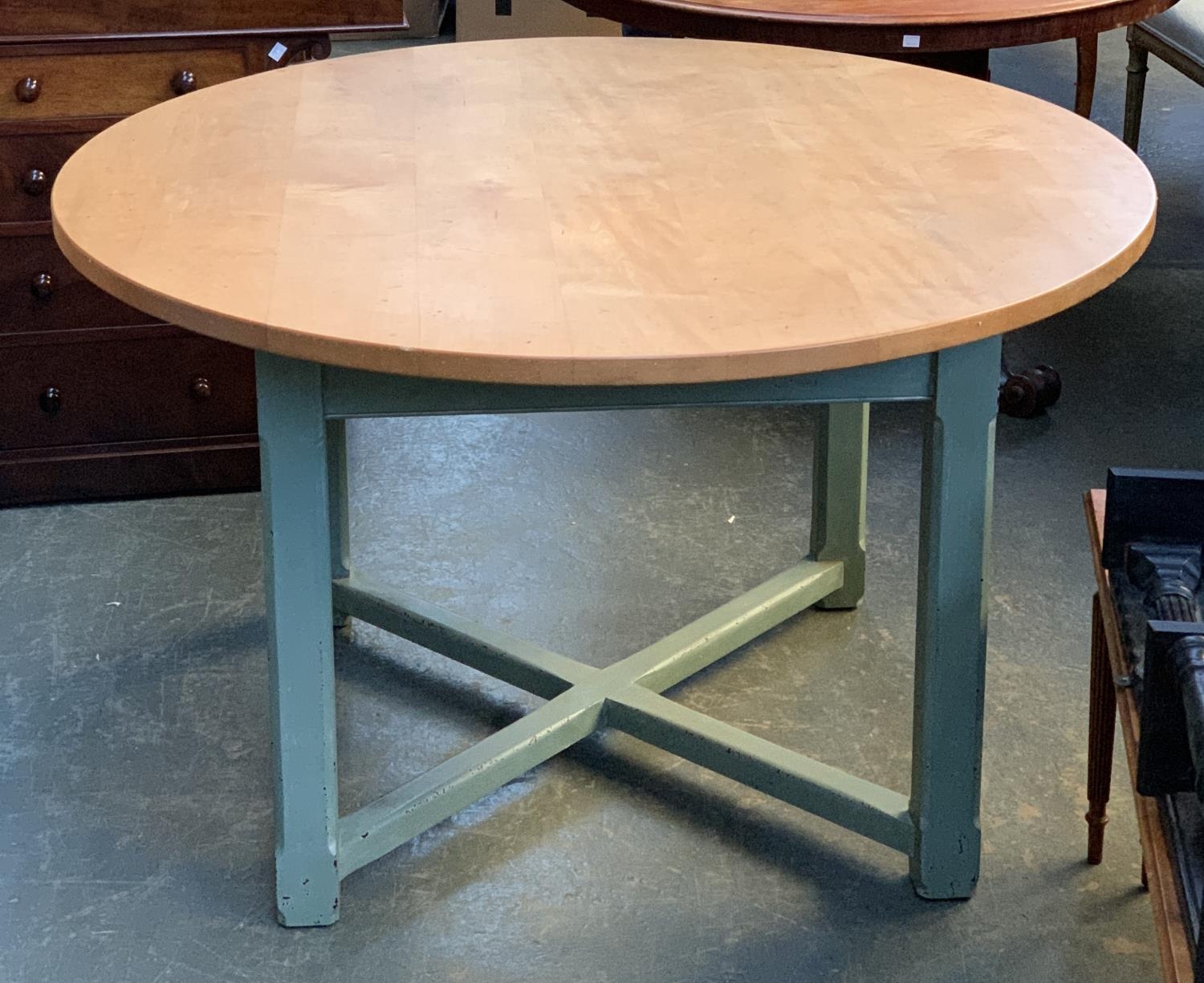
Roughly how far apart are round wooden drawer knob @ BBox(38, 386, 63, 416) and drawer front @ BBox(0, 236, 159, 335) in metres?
0.11

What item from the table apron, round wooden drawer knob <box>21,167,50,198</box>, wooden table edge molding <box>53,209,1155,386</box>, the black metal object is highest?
wooden table edge molding <box>53,209,1155,386</box>

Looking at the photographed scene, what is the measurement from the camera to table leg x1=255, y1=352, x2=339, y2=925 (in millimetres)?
1625

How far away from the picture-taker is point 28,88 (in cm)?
261

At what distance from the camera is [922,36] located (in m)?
2.62

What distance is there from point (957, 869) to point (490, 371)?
92 centimetres

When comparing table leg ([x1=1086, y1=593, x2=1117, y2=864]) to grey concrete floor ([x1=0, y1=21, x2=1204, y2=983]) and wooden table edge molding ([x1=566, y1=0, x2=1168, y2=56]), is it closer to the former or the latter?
grey concrete floor ([x1=0, y1=21, x2=1204, y2=983])

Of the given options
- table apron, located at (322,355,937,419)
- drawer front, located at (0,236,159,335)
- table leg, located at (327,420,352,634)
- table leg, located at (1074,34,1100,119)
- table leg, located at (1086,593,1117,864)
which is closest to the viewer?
table apron, located at (322,355,937,419)

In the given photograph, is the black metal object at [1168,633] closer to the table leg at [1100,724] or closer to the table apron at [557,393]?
the table leg at [1100,724]

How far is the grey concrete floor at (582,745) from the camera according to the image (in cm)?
188

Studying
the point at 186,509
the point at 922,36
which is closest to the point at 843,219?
the point at 922,36

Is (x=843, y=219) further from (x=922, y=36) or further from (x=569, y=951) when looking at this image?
→ (x=922, y=36)

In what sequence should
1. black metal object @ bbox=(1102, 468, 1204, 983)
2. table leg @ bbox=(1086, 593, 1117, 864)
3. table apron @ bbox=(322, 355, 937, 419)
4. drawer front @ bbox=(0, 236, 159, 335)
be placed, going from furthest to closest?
drawer front @ bbox=(0, 236, 159, 335) → table leg @ bbox=(1086, 593, 1117, 864) → table apron @ bbox=(322, 355, 937, 419) → black metal object @ bbox=(1102, 468, 1204, 983)

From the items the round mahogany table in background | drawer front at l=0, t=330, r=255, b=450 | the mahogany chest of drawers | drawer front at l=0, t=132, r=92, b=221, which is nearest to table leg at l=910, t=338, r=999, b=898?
the round mahogany table in background

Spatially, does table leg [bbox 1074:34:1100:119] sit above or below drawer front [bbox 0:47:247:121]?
below
